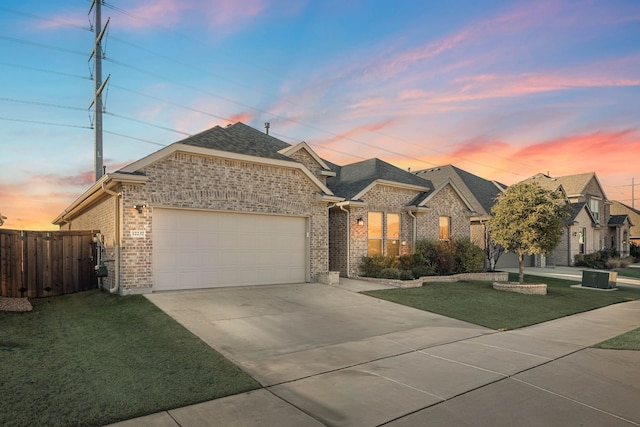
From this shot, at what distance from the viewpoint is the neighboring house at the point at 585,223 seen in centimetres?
2944

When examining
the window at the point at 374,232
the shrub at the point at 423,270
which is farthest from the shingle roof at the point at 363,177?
the shrub at the point at 423,270

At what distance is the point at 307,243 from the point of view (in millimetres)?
14422

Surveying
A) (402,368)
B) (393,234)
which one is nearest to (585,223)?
(393,234)

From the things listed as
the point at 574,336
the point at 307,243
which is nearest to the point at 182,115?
the point at 307,243

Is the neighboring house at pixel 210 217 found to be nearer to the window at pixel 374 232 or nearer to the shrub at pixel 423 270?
the window at pixel 374 232

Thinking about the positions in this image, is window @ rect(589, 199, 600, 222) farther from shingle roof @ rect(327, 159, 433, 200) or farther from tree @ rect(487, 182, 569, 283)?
tree @ rect(487, 182, 569, 283)

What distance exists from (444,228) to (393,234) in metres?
3.67

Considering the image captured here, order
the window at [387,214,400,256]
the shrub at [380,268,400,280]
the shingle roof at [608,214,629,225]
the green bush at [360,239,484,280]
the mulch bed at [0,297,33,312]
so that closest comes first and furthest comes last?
the mulch bed at [0,297,33,312] < the shrub at [380,268,400,280] < the green bush at [360,239,484,280] < the window at [387,214,400,256] < the shingle roof at [608,214,629,225]

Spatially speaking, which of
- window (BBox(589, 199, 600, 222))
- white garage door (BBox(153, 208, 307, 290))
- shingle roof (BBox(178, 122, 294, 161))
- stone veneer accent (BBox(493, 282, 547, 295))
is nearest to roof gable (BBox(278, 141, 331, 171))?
shingle roof (BBox(178, 122, 294, 161))

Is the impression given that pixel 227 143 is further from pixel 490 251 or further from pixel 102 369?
pixel 490 251

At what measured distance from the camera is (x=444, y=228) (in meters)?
20.3

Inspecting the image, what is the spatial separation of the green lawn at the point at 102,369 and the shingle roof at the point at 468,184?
23.3 meters

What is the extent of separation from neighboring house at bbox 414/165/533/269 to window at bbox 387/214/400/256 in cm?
696

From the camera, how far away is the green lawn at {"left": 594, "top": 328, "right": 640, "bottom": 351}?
7.16 metres
